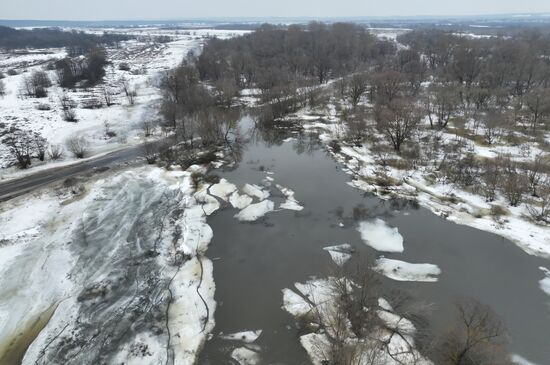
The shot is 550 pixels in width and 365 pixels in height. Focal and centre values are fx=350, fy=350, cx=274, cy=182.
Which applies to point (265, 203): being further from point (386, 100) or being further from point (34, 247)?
point (386, 100)

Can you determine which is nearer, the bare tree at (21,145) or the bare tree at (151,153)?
the bare tree at (21,145)

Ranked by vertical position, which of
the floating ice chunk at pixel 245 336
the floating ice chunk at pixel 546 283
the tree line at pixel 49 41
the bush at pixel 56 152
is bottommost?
the floating ice chunk at pixel 546 283

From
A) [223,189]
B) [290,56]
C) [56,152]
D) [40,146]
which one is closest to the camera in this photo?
[223,189]

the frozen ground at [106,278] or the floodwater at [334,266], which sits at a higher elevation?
the frozen ground at [106,278]

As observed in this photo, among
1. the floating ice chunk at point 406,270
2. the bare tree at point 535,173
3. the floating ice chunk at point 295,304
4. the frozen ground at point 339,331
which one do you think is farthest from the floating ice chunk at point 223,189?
the bare tree at point 535,173

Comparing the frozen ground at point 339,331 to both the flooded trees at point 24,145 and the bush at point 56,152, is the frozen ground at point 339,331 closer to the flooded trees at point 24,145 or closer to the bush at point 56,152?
the bush at point 56,152

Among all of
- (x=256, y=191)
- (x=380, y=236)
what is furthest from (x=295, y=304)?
(x=256, y=191)

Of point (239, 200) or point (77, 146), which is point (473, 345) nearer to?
point (239, 200)
